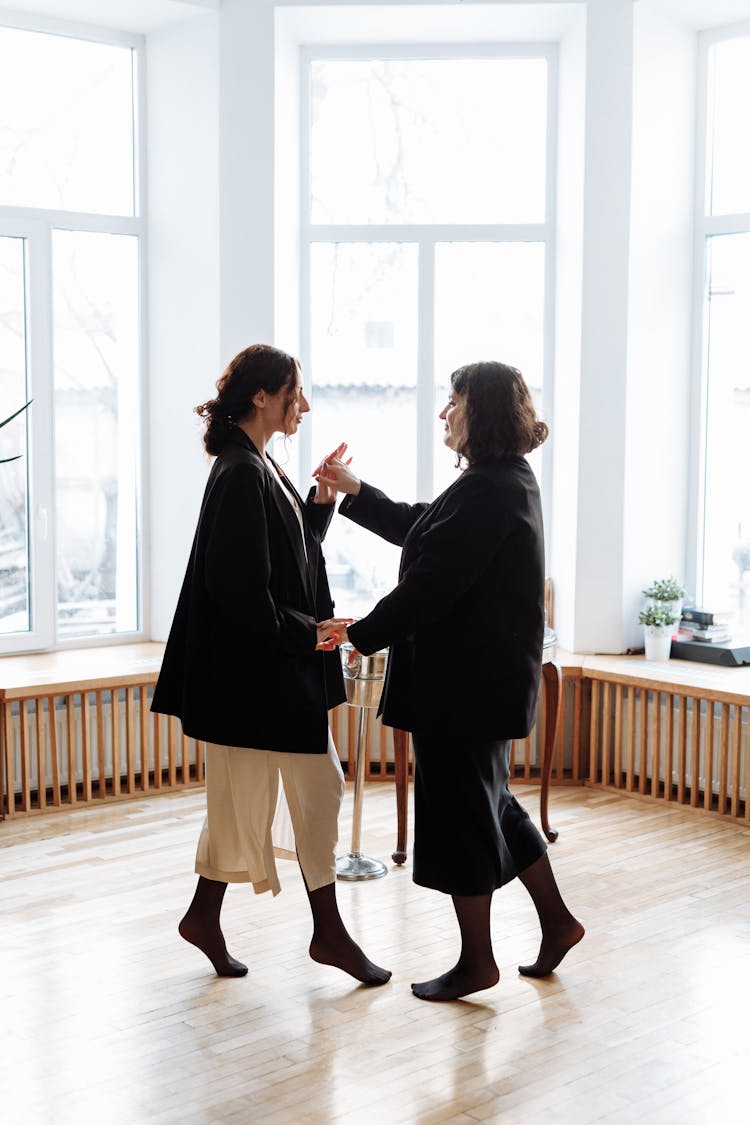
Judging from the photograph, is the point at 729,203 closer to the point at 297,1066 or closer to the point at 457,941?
the point at 457,941

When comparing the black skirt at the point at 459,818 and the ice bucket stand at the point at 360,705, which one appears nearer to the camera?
the black skirt at the point at 459,818

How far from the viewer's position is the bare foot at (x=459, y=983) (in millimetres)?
2984

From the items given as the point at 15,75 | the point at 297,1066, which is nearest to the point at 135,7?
the point at 15,75

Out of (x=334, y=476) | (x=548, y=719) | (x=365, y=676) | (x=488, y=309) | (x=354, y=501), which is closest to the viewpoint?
(x=334, y=476)

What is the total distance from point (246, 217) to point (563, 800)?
2.63 metres

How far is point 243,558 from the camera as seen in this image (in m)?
2.83

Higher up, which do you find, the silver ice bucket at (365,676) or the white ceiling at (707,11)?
the white ceiling at (707,11)

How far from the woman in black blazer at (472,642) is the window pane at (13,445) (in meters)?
2.63

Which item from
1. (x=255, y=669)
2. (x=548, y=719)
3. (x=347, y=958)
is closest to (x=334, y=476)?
(x=255, y=669)

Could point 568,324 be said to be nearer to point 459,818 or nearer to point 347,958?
point 459,818

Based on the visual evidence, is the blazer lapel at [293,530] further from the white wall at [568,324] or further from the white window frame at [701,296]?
the white window frame at [701,296]

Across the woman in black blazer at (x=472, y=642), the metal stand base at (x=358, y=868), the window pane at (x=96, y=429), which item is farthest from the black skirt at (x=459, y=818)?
the window pane at (x=96, y=429)

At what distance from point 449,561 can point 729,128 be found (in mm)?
3287

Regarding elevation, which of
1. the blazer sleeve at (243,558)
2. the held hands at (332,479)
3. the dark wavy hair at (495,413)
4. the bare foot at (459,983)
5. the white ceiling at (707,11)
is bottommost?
the bare foot at (459,983)
